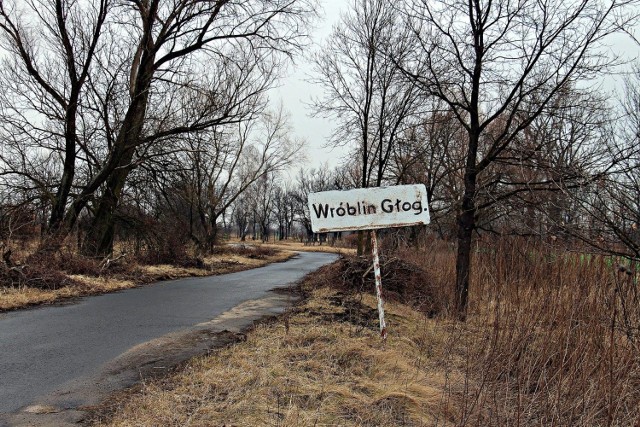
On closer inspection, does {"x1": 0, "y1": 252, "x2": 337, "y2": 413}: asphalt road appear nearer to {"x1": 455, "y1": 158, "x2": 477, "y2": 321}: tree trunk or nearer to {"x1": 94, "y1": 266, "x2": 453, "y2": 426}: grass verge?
{"x1": 94, "y1": 266, "x2": 453, "y2": 426}: grass verge

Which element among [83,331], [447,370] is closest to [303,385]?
[447,370]

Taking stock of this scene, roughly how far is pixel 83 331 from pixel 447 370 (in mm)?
4918

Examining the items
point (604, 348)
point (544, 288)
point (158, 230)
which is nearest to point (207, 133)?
point (158, 230)

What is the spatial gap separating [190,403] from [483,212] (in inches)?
221

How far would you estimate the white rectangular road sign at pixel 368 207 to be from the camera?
5008mm

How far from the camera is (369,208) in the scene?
5.04 meters

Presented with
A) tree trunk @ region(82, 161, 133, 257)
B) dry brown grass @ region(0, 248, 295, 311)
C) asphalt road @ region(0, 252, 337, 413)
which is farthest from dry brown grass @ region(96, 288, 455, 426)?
tree trunk @ region(82, 161, 133, 257)

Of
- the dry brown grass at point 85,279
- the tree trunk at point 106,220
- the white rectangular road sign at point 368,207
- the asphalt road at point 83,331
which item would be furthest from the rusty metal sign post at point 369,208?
the tree trunk at point 106,220

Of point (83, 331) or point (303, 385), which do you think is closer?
point (303, 385)

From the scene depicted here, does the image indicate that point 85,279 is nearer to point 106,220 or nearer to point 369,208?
point 106,220

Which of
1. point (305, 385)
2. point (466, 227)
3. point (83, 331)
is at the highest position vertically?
point (466, 227)

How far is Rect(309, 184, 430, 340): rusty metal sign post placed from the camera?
5000mm

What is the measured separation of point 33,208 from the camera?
44.1ft

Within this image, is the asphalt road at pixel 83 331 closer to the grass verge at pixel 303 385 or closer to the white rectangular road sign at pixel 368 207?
the grass verge at pixel 303 385
